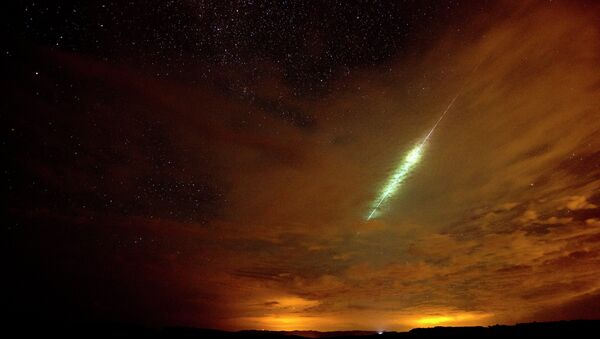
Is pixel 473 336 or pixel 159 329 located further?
pixel 159 329

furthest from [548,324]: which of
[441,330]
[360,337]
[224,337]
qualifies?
[224,337]

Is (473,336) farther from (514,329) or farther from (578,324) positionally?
(578,324)

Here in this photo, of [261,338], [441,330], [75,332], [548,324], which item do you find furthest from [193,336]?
[548,324]

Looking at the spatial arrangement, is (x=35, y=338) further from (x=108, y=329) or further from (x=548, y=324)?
(x=548, y=324)

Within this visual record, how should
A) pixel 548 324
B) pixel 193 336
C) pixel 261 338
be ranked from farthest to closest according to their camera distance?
pixel 261 338 → pixel 193 336 → pixel 548 324

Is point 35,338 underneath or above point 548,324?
underneath

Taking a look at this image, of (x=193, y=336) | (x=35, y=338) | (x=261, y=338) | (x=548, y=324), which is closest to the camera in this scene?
(x=35, y=338)
